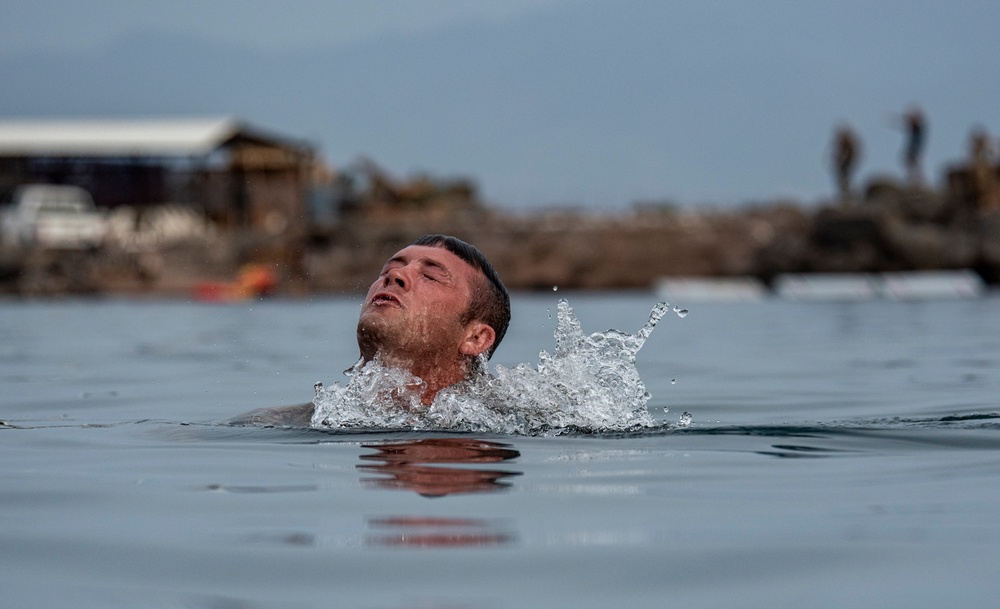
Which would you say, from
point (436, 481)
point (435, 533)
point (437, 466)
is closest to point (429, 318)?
point (437, 466)

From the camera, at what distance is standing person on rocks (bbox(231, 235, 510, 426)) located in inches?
214

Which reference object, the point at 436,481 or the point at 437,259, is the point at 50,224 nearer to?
the point at 437,259

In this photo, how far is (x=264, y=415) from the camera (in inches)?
219

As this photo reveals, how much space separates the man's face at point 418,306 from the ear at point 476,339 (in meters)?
0.04

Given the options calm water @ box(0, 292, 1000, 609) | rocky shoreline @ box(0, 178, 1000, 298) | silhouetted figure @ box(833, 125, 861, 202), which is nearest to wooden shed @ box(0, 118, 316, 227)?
rocky shoreline @ box(0, 178, 1000, 298)

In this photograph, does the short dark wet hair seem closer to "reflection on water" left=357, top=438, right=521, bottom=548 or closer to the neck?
the neck

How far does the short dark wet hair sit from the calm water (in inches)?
33.3

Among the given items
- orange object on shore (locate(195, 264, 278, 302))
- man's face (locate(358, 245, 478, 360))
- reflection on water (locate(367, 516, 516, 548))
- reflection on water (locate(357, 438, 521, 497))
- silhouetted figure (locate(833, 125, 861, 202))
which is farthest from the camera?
silhouetted figure (locate(833, 125, 861, 202))

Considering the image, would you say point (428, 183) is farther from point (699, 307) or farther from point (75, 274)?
point (699, 307)

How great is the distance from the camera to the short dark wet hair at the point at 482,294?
18.7ft

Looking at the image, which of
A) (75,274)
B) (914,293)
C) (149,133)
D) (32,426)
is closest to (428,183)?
(149,133)

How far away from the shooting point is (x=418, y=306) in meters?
5.48

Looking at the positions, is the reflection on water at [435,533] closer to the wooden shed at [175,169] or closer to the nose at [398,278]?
the nose at [398,278]

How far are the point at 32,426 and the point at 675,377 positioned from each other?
4750mm
